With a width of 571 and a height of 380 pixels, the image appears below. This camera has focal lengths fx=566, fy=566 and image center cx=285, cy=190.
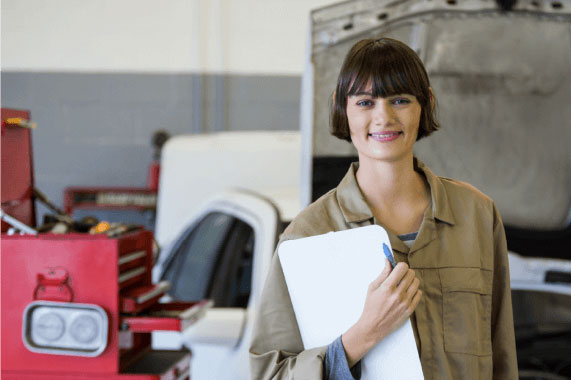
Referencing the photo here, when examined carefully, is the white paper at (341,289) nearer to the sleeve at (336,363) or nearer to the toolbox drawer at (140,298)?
the sleeve at (336,363)

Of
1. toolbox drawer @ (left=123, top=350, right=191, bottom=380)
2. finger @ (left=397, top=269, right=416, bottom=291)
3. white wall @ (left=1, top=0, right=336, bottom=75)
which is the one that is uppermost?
white wall @ (left=1, top=0, right=336, bottom=75)

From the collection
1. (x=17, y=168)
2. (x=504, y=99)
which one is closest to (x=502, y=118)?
(x=504, y=99)

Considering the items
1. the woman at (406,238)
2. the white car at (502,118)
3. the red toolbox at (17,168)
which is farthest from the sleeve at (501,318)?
the red toolbox at (17,168)

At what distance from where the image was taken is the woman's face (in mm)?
855

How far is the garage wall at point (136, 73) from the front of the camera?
4195 millimetres

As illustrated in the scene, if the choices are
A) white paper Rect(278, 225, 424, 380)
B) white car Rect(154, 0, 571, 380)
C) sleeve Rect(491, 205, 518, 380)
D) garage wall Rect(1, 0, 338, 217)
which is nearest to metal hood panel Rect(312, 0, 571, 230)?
white car Rect(154, 0, 571, 380)

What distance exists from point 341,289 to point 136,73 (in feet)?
12.2

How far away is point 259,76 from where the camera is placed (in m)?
4.23

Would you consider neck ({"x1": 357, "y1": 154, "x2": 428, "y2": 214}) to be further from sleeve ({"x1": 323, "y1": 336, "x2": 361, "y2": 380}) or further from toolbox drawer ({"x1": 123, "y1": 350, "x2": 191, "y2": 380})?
toolbox drawer ({"x1": 123, "y1": 350, "x2": 191, "y2": 380})

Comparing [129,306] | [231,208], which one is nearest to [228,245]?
[231,208]

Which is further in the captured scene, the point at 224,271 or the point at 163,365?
the point at 224,271

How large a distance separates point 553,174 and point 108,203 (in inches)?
121

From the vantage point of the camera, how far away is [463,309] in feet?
2.89

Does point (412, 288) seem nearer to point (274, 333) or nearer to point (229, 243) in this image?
point (274, 333)
